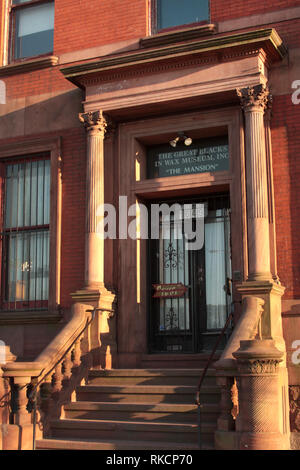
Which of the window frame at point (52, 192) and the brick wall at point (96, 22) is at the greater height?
the brick wall at point (96, 22)

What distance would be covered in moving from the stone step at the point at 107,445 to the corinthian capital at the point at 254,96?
201 inches

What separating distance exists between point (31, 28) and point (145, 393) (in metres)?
7.57

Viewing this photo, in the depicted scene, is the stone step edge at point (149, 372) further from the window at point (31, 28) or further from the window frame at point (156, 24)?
the window at point (31, 28)

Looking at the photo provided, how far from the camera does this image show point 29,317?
11688 mm

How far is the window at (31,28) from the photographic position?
42.5 feet

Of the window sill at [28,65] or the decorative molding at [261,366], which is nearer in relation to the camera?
the decorative molding at [261,366]

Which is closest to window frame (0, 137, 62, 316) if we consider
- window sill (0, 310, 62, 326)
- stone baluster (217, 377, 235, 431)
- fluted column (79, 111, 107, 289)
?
window sill (0, 310, 62, 326)

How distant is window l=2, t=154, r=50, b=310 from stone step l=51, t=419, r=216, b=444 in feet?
10.4

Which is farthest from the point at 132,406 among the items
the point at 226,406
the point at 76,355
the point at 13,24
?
the point at 13,24

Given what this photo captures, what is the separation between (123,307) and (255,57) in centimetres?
449

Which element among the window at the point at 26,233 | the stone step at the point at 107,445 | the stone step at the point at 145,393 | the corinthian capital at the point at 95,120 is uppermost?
the corinthian capital at the point at 95,120

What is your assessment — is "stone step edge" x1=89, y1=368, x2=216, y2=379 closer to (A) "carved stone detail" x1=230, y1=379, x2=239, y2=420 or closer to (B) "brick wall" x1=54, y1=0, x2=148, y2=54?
(A) "carved stone detail" x1=230, y1=379, x2=239, y2=420

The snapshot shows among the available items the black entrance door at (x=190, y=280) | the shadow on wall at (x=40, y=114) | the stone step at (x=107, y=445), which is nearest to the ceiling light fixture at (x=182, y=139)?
the black entrance door at (x=190, y=280)

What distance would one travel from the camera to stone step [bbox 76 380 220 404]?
9188mm
